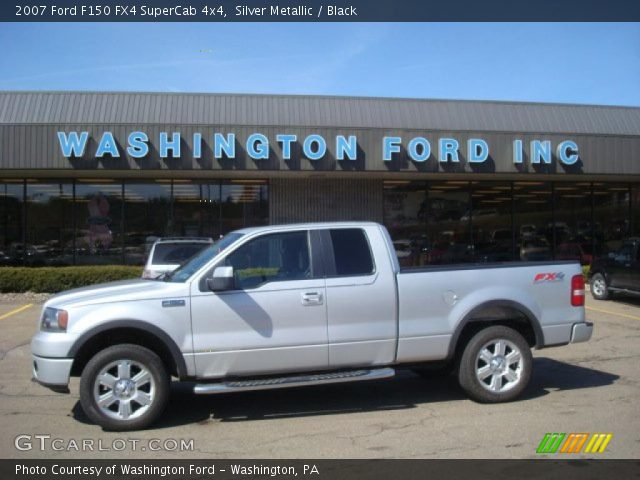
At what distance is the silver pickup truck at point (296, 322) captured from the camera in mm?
5719

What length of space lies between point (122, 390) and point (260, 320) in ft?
4.60

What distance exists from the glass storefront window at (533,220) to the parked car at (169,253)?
12691mm

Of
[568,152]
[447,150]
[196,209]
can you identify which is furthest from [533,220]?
[196,209]

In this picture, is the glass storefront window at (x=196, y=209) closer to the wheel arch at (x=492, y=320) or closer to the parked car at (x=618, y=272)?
the parked car at (x=618, y=272)

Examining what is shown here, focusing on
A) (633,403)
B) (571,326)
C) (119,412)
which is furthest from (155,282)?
(633,403)

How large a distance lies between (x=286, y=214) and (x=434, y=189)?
508 cm

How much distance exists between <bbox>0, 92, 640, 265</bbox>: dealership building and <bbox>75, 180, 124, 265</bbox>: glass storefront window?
0.04 meters

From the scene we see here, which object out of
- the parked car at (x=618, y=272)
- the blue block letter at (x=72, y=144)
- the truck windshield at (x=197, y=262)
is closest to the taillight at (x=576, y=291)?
the truck windshield at (x=197, y=262)

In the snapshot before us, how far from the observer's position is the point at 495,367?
21.5ft

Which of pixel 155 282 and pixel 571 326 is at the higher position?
pixel 155 282

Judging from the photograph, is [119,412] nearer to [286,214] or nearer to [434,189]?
[286,214]

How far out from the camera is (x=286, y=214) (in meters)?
19.9
